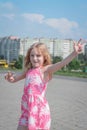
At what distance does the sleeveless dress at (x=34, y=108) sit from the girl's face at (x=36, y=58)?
0.50 feet

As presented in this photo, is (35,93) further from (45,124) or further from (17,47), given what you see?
(17,47)

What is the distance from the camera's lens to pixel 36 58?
147 inches

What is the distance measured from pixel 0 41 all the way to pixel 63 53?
2677cm

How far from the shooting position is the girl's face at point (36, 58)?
3.71 meters

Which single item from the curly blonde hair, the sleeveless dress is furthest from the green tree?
the sleeveless dress

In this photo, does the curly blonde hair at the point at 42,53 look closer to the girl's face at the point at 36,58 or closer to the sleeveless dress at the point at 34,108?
the girl's face at the point at 36,58

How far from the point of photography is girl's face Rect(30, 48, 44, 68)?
3712 mm

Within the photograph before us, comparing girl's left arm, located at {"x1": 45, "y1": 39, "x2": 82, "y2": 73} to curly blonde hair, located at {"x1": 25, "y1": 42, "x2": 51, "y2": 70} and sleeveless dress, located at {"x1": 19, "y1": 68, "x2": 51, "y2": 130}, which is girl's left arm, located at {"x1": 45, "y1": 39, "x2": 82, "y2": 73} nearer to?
curly blonde hair, located at {"x1": 25, "y1": 42, "x2": 51, "y2": 70}

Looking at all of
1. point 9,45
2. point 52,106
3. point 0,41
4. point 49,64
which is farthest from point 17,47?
point 49,64

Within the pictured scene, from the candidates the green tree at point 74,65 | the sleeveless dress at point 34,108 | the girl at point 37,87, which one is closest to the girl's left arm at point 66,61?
the girl at point 37,87

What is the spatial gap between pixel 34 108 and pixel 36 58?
50 centimetres

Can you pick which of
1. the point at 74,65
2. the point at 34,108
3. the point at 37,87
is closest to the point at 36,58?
the point at 37,87

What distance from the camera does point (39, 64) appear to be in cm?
375

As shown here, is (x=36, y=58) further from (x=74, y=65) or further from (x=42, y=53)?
(x=74, y=65)
